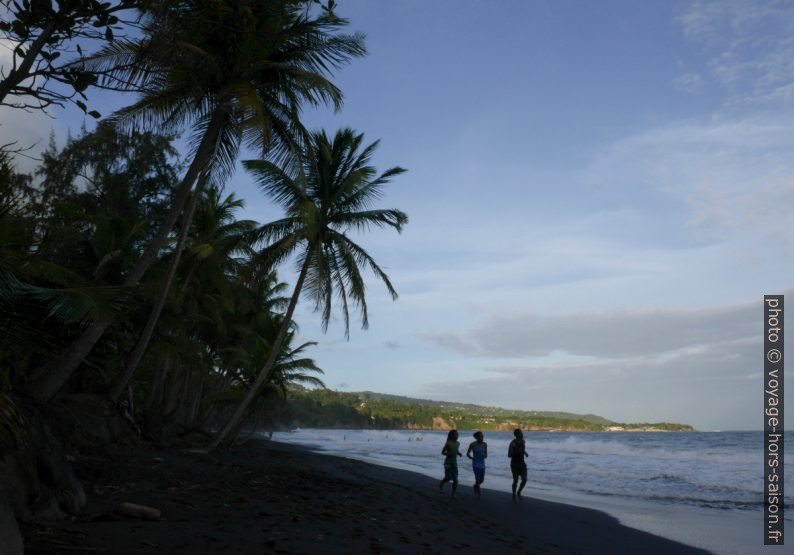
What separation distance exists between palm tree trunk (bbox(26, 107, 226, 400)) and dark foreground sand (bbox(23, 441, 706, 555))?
1353 mm

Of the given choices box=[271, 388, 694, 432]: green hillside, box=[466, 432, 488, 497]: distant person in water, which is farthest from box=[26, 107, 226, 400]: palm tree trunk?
box=[271, 388, 694, 432]: green hillside

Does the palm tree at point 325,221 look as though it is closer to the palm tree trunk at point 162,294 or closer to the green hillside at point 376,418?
the palm tree trunk at point 162,294

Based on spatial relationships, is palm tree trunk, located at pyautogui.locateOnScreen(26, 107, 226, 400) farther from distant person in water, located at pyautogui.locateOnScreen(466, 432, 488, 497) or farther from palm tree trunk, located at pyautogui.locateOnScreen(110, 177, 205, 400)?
distant person in water, located at pyautogui.locateOnScreen(466, 432, 488, 497)

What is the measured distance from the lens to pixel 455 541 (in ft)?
22.7

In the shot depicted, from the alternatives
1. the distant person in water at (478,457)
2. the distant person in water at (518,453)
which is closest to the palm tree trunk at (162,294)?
the distant person in water at (478,457)

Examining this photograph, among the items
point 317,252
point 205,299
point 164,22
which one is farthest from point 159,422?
point 164,22

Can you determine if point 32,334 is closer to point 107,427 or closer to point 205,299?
point 107,427

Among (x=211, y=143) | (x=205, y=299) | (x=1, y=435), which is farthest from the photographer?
(x=205, y=299)

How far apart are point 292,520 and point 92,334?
5099 millimetres

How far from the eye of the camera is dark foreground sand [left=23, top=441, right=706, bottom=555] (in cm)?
514

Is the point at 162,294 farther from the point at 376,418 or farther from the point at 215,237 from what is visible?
the point at 376,418

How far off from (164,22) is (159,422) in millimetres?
16201

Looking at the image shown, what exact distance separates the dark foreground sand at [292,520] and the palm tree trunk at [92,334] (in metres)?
1.35

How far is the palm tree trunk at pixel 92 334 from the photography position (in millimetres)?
9117
